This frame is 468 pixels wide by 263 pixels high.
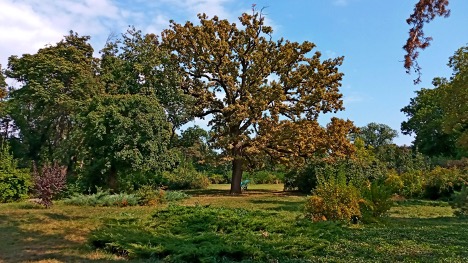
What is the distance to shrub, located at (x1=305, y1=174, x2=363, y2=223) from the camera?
9602mm

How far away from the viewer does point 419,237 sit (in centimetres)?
780

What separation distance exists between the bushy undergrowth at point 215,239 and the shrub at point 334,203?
1.41 m

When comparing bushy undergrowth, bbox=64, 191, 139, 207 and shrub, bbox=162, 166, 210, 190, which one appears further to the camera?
shrub, bbox=162, 166, 210, 190

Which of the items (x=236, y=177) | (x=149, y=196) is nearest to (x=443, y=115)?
(x=236, y=177)

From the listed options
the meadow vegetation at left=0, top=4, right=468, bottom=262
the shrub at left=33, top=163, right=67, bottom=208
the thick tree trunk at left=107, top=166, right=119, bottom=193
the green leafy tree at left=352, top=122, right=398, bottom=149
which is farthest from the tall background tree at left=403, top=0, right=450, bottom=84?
the green leafy tree at left=352, top=122, right=398, bottom=149

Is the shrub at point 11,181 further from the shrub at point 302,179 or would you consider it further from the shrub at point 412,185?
the shrub at point 412,185

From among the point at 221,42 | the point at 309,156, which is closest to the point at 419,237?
the point at 309,156

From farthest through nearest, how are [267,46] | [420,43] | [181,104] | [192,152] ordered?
1. [192,152]
2. [267,46]
3. [181,104]
4. [420,43]

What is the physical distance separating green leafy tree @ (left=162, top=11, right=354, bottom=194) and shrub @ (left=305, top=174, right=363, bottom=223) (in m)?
11.1

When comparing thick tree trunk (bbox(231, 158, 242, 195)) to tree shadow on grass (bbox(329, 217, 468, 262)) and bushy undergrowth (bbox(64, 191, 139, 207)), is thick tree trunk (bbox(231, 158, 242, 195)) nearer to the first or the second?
bushy undergrowth (bbox(64, 191, 139, 207))

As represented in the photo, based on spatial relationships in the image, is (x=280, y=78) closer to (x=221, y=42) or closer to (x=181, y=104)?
(x=221, y=42)

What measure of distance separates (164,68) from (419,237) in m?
16.1

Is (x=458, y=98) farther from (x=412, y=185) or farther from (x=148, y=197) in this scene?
(x=148, y=197)

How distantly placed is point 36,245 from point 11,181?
9.99m
